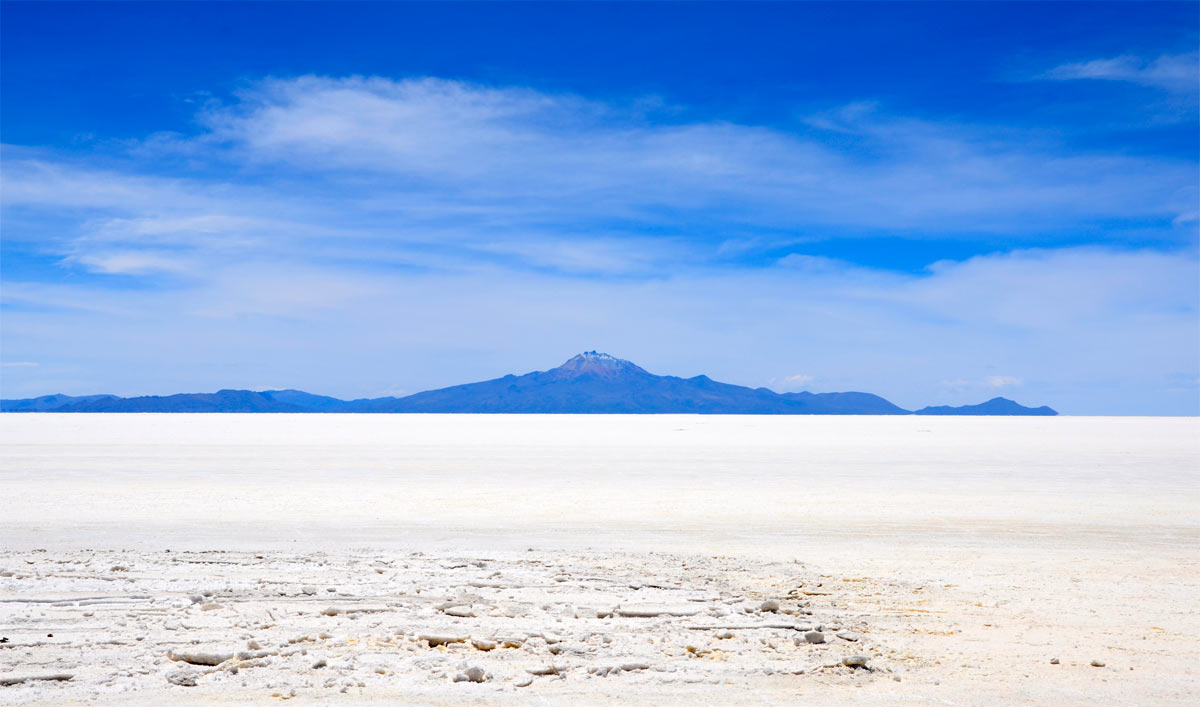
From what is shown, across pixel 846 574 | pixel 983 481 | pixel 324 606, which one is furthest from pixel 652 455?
pixel 324 606

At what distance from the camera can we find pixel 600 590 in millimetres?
8375

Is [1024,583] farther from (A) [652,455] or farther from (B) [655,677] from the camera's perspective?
(A) [652,455]

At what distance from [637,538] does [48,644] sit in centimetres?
720

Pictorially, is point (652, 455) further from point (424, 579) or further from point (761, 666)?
point (761, 666)

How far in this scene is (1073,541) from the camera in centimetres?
1148

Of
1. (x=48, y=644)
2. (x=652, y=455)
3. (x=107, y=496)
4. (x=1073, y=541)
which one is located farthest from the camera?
(x=652, y=455)

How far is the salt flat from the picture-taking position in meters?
5.89

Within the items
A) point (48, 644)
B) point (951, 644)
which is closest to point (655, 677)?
point (951, 644)

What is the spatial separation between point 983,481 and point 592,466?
10.2 meters

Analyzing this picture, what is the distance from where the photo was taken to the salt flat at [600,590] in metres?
5.89

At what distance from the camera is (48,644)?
641 cm

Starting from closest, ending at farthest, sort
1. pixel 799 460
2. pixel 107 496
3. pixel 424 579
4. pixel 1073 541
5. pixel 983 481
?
pixel 424 579
pixel 1073 541
pixel 107 496
pixel 983 481
pixel 799 460

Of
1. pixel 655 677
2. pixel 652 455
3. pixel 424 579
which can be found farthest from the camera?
pixel 652 455

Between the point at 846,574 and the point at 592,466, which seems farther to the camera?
the point at 592,466
